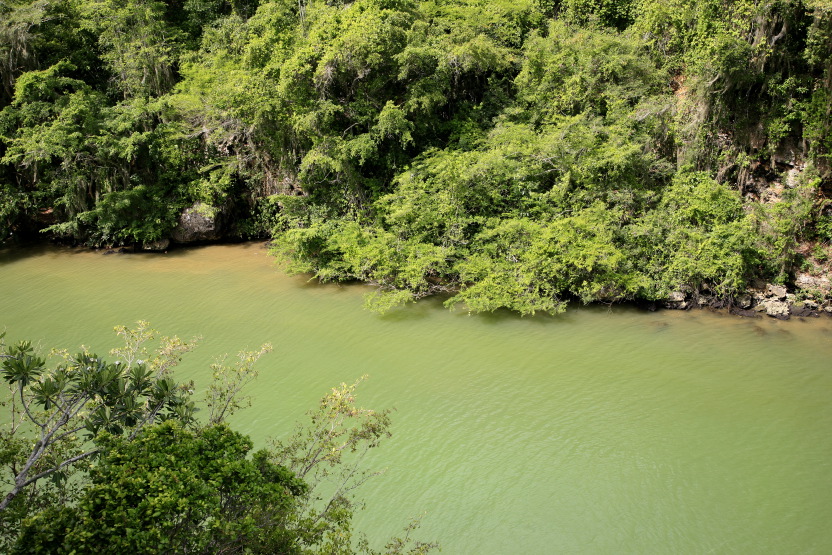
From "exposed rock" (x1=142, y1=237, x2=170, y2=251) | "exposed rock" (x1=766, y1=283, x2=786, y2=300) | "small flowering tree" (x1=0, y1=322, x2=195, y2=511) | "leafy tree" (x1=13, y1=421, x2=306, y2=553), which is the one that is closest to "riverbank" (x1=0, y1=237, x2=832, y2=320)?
"exposed rock" (x1=766, y1=283, x2=786, y2=300)

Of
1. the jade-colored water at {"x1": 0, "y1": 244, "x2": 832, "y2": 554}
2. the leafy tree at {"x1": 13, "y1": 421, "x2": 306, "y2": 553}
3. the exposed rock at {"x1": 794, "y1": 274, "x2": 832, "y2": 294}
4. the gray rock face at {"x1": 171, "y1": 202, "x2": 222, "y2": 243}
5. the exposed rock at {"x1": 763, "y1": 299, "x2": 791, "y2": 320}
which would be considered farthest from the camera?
the gray rock face at {"x1": 171, "y1": 202, "x2": 222, "y2": 243}

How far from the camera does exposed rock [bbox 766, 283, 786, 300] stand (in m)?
10.5

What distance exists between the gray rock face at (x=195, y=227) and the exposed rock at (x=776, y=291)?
13.1 m

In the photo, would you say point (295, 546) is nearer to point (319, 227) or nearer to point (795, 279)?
point (319, 227)

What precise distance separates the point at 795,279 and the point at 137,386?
11166 mm

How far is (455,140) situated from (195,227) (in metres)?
7.64

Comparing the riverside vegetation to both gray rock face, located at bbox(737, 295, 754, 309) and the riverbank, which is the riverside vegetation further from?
gray rock face, located at bbox(737, 295, 754, 309)

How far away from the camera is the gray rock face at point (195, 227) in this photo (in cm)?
1565

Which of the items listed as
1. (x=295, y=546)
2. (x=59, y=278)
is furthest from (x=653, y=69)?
(x=59, y=278)

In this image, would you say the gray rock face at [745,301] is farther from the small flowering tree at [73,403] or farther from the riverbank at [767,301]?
the small flowering tree at [73,403]

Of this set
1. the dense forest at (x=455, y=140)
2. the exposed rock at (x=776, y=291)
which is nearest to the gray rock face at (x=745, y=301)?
the dense forest at (x=455, y=140)

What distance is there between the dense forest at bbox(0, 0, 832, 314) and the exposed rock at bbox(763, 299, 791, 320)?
50 centimetres

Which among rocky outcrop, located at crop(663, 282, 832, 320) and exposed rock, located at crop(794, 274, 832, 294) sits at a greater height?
exposed rock, located at crop(794, 274, 832, 294)

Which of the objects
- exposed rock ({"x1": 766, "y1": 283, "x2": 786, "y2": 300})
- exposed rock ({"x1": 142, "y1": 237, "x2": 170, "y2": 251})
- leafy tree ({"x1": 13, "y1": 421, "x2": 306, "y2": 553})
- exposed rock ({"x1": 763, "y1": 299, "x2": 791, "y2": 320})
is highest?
leafy tree ({"x1": 13, "y1": 421, "x2": 306, "y2": 553})
